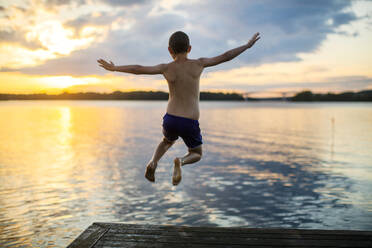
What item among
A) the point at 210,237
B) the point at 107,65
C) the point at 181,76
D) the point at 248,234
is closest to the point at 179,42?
the point at 181,76

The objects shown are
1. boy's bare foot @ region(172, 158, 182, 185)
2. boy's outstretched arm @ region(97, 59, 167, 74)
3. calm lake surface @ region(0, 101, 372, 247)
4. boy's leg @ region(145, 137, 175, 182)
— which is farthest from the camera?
calm lake surface @ region(0, 101, 372, 247)

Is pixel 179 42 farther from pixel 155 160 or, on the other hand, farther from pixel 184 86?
pixel 155 160

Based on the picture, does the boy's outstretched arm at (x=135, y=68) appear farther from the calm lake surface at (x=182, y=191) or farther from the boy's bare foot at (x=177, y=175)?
the calm lake surface at (x=182, y=191)

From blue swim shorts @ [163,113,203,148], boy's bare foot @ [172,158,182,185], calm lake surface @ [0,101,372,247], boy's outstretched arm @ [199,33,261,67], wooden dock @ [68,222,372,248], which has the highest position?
boy's outstretched arm @ [199,33,261,67]

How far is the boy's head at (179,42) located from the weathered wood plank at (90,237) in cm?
340

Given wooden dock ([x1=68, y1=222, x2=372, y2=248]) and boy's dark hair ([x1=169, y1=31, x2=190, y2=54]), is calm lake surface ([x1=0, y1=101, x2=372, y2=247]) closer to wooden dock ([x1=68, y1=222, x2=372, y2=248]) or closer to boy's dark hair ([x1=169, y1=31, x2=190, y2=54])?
wooden dock ([x1=68, y1=222, x2=372, y2=248])

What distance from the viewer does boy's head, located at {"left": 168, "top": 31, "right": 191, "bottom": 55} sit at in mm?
5293

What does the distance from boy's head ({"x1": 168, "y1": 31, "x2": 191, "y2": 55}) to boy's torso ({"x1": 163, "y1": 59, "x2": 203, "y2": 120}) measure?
7.3 inches

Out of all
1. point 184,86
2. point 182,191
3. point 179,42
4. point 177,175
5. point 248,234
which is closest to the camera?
point 179,42

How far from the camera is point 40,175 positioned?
2097 cm

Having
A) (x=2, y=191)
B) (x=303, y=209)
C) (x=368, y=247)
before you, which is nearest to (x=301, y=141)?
(x=303, y=209)

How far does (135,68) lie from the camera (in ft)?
16.9

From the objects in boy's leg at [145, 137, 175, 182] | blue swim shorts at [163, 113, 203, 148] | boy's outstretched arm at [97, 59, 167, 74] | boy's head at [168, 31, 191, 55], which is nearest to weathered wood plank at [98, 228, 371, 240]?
boy's leg at [145, 137, 175, 182]

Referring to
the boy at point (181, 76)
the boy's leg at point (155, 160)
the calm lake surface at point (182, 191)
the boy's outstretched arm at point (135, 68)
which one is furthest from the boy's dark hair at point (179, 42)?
the calm lake surface at point (182, 191)
